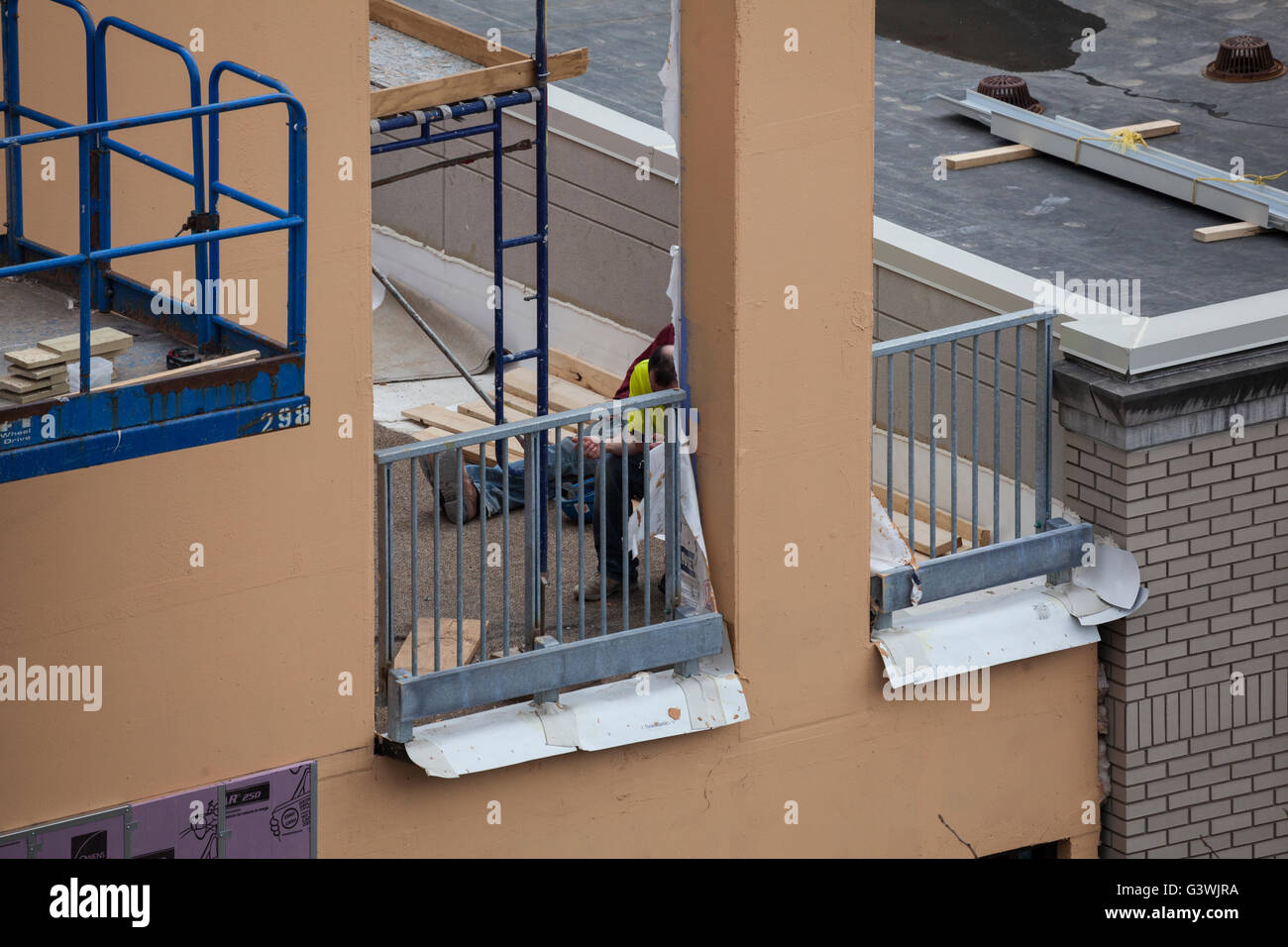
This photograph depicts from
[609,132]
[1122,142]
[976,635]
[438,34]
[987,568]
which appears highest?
[438,34]

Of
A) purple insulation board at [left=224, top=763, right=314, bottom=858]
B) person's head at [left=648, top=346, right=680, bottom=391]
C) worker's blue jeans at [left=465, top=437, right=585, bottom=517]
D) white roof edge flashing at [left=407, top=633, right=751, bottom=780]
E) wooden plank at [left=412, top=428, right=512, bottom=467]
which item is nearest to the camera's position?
purple insulation board at [left=224, top=763, right=314, bottom=858]

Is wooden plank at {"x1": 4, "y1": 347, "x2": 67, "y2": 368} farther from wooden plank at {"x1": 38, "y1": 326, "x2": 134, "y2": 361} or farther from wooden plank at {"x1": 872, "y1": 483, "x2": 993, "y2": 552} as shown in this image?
wooden plank at {"x1": 872, "y1": 483, "x2": 993, "y2": 552}

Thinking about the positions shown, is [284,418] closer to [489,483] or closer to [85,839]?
[85,839]

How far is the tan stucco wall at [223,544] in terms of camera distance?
9.45 m

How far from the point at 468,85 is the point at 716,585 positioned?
2997mm

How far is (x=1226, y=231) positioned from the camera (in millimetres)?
13680

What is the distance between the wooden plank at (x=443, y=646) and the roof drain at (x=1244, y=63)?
8.50 metres

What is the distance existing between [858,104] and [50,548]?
4.22 m

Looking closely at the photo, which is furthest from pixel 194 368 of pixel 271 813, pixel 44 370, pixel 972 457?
pixel 972 457

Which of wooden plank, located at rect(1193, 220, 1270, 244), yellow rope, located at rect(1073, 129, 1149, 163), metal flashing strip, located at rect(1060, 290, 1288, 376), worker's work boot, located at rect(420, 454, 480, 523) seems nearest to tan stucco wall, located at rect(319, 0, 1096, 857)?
metal flashing strip, located at rect(1060, 290, 1288, 376)

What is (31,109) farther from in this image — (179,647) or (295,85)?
(179,647)

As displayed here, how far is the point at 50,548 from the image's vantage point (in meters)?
9.35

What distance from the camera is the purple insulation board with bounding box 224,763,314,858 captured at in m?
10.1

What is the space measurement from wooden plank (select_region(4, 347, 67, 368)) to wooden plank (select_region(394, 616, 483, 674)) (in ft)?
10.9
